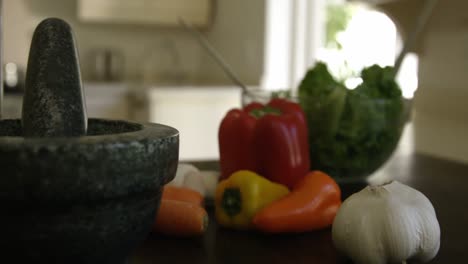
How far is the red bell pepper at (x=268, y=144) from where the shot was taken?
0.90 meters

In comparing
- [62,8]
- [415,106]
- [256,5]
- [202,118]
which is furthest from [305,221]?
[62,8]

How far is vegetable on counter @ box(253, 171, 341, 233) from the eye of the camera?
71cm

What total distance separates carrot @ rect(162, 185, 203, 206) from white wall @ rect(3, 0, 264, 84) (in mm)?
1999

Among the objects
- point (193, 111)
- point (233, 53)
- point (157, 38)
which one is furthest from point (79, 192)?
point (157, 38)

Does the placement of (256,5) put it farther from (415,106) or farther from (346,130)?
(346,130)

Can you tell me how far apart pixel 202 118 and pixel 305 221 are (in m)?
1.97

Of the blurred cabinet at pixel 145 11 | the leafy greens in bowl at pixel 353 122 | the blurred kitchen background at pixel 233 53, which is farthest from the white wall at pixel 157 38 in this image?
the leafy greens in bowl at pixel 353 122

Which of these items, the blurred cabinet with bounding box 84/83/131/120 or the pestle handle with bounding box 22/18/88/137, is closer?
the pestle handle with bounding box 22/18/88/137

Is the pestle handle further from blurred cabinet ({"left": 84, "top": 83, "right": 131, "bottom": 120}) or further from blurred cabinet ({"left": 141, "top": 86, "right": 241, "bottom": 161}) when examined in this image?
blurred cabinet ({"left": 84, "top": 83, "right": 131, "bottom": 120})

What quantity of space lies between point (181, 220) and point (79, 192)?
0.25 meters

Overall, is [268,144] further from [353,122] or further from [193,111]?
[193,111]

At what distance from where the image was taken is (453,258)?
63 cm

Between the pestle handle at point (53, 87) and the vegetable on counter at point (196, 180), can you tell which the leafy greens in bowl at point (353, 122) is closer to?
the vegetable on counter at point (196, 180)

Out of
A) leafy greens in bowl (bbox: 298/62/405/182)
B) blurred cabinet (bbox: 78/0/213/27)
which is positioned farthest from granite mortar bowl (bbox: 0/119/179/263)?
blurred cabinet (bbox: 78/0/213/27)
